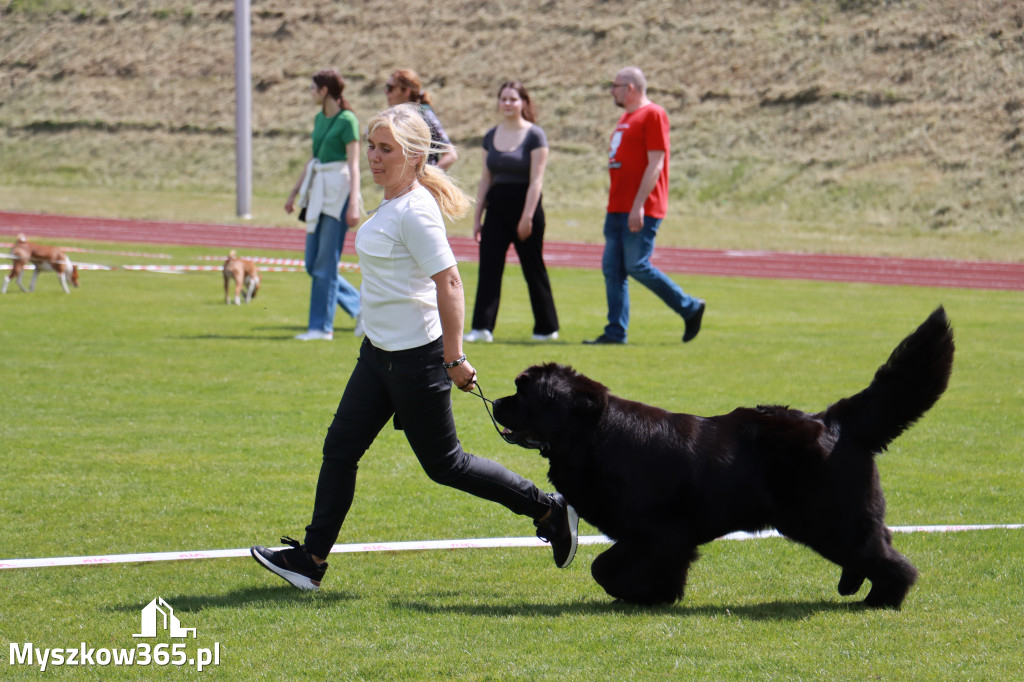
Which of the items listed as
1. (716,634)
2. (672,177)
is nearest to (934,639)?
(716,634)

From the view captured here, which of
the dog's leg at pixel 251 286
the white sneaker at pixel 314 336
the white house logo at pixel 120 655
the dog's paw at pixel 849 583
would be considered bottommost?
the dog's leg at pixel 251 286

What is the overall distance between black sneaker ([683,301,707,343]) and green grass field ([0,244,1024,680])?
21 centimetres

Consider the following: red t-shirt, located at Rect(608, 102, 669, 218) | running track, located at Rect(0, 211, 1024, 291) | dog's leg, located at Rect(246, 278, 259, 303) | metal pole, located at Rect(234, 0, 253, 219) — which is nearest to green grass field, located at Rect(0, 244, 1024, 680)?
red t-shirt, located at Rect(608, 102, 669, 218)

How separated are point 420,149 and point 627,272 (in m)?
6.83

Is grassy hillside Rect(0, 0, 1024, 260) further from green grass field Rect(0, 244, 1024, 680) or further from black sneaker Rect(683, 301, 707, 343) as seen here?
green grass field Rect(0, 244, 1024, 680)

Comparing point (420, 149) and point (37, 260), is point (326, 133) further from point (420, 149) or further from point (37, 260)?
point (420, 149)

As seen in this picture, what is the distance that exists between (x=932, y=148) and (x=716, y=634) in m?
38.1

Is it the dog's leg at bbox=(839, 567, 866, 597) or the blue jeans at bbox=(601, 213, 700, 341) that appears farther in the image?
the blue jeans at bbox=(601, 213, 700, 341)

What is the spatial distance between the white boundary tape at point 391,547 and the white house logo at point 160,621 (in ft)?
2.18

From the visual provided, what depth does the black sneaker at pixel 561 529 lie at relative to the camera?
4.79 meters

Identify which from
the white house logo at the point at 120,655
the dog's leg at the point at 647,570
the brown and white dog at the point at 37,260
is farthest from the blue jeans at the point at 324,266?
the white house logo at the point at 120,655

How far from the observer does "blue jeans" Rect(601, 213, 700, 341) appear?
1107cm

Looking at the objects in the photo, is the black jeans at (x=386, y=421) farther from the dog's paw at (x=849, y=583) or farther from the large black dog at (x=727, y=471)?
the dog's paw at (x=849, y=583)

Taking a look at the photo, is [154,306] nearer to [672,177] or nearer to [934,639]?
[934,639]
